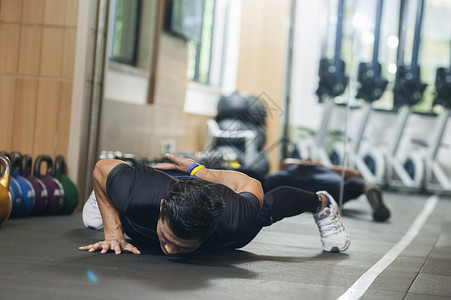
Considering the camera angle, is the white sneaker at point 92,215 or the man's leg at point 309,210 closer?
the man's leg at point 309,210

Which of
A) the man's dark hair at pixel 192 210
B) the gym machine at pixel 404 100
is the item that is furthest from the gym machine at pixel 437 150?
the man's dark hair at pixel 192 210

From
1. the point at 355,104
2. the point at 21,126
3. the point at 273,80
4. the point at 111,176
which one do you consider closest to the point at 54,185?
the point at 21,126

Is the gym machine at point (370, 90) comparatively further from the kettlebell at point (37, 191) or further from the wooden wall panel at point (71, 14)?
the kettlebell at point (37, 191)

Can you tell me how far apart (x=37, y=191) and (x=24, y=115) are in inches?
37.5

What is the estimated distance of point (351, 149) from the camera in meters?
8.97

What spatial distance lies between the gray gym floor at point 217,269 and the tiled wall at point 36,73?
1.01 meters

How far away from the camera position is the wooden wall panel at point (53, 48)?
524cm

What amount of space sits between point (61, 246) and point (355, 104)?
6.53m

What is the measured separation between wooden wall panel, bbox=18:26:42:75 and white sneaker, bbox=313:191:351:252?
103 inches

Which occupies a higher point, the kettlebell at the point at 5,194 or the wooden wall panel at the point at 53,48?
the wooden wall panel at the point at 53,48

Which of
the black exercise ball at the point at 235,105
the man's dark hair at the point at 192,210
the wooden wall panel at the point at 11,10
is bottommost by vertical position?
the man's dark hair at the point at 192,210

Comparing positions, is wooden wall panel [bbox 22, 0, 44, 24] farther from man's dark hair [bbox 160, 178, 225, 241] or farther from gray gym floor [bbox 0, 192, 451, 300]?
man's dark hair [bbox 160, 178, 225, 241]

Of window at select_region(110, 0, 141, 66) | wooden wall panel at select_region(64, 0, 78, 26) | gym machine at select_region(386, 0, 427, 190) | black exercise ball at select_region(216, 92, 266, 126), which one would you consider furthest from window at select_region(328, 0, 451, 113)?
wooden wall panel at select_region(64, 0, 78, 26)

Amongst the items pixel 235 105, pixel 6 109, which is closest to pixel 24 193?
pixel 6 109
